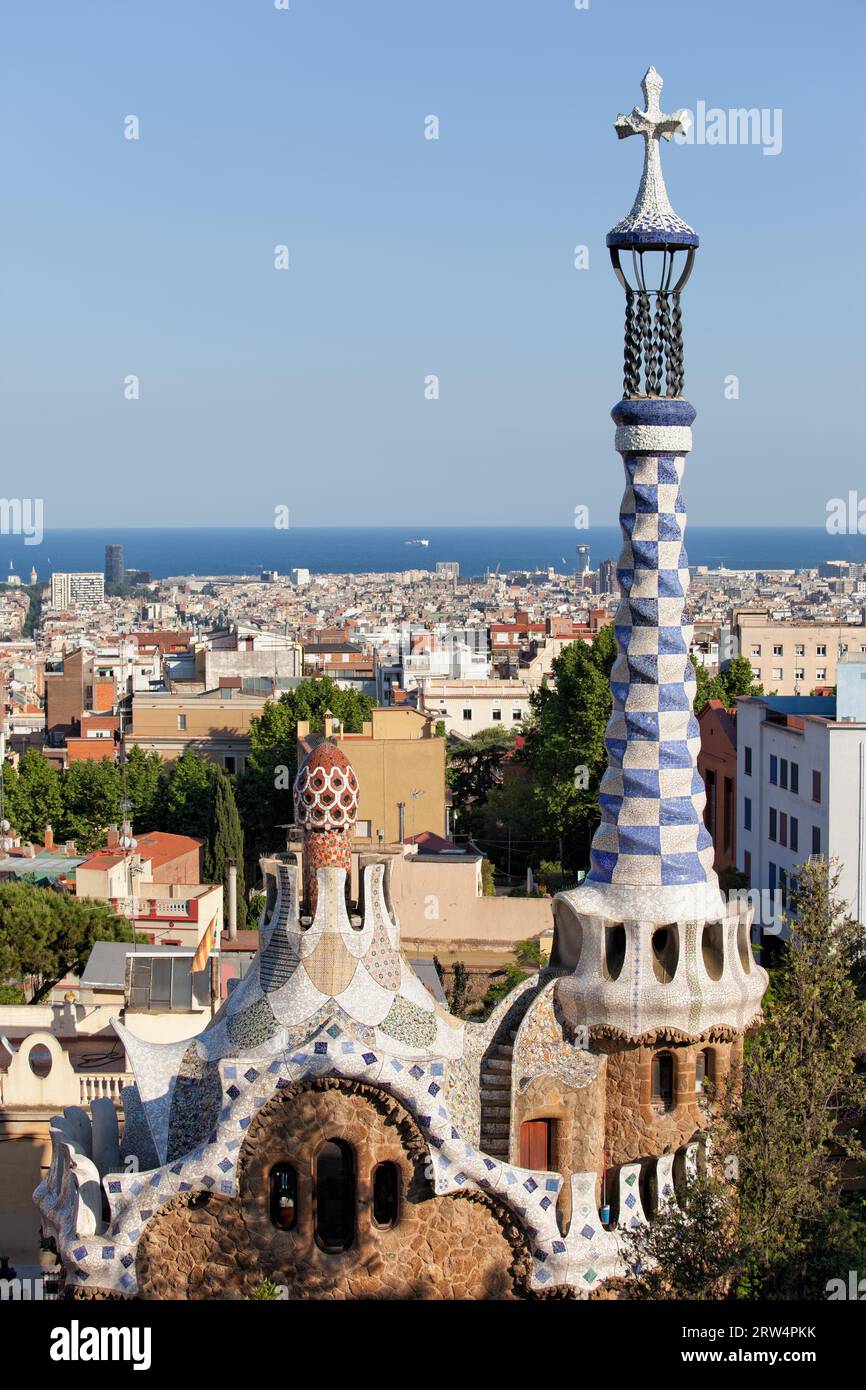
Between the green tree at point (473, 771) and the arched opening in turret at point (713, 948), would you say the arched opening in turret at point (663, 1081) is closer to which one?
the arched opening in turret at point (713, 948)

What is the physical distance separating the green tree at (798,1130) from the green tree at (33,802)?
40.6 meters

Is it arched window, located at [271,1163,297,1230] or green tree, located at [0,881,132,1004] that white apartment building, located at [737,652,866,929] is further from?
arched window, located at [271,1163,297,1230]

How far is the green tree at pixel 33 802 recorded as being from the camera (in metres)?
55.1

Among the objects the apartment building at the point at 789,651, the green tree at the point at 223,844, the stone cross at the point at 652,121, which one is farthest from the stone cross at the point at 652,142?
the apartment building at the point at 789,651

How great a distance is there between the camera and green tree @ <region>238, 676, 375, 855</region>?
54.2 m

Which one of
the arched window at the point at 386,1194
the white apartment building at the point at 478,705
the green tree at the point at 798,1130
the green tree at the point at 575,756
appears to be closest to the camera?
the arched window at the point at 386,1194

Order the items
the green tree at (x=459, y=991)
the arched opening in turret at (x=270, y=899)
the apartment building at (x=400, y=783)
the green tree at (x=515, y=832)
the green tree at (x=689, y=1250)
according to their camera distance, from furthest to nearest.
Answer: the green tree at (x=515, y=832), the apartment building at (x=400, y=783), the green tree at (x=459, y=991), the arched opening in turret at (x=270, y=899), the green tree at (x=689, y=1250)

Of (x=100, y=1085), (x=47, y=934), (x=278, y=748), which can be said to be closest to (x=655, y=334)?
(x=100, y=1085)

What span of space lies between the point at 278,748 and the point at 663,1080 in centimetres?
4320

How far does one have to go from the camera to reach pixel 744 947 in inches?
566

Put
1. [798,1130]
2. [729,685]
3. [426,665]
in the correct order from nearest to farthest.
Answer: [798,1130], [729,685], [426,665]

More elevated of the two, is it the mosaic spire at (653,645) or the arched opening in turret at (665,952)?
the mosaic spire at (653,645)

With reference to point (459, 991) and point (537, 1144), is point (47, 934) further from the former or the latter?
point (537, 1144)

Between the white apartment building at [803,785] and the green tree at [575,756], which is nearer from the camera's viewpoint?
the white apartment building at [803,785]
